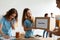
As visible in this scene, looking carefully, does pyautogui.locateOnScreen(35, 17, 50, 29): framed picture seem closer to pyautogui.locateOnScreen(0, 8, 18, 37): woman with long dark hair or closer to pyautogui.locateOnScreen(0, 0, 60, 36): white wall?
pyautogui.locateOnScreen(0, 0, 60, 36): white wall

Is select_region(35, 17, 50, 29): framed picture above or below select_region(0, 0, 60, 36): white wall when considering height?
Answer: below

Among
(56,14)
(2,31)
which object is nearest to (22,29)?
(2,31)

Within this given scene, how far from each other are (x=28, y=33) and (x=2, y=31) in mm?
338

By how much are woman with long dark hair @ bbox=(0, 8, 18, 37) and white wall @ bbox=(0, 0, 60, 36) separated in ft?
0.17

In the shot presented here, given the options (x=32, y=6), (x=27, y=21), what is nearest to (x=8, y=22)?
(x=27, y=21)

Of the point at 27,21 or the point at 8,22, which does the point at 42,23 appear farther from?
the point at 8,22

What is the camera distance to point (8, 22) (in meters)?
1.71

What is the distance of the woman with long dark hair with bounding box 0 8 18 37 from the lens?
167 cm

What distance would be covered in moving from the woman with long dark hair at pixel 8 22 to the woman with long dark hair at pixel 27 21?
115 mm

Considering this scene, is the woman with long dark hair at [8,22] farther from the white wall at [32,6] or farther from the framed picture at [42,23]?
the framed picture at [42,23]

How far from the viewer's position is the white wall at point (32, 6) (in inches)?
66.4

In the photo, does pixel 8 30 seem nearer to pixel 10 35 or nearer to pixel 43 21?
pixel 10 35

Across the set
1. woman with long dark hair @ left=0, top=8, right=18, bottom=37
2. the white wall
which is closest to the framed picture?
the white wall

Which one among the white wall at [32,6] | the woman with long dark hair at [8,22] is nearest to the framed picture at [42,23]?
the white wall at [32,6]
